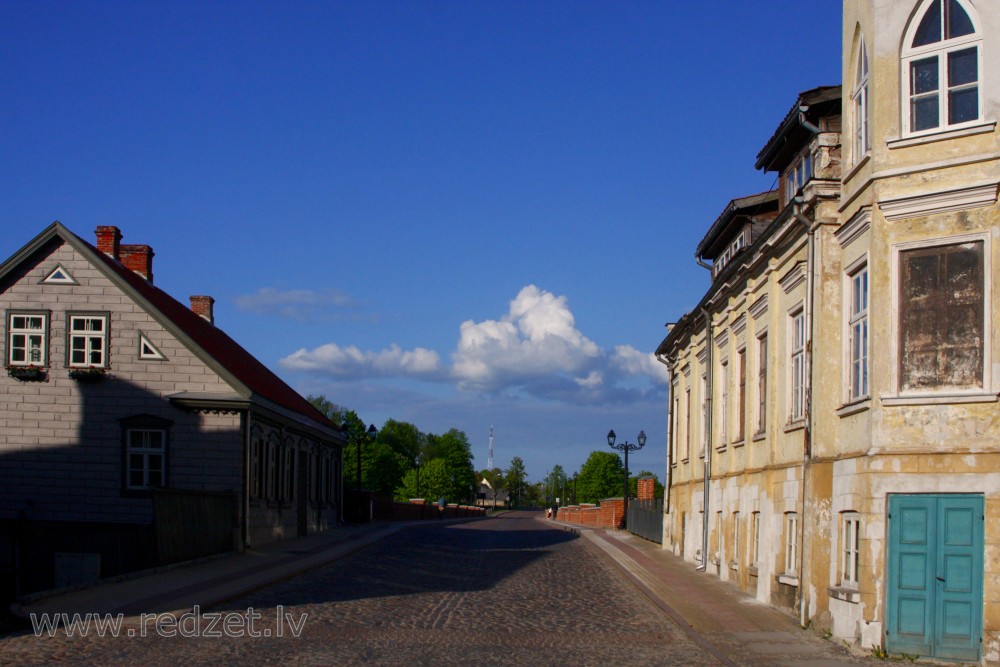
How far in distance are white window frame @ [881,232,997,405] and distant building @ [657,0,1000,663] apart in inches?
0.7

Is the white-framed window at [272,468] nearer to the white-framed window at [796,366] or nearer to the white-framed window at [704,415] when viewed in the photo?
the white-framed window at [704,415]

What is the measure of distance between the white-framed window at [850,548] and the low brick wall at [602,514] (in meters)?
35.1

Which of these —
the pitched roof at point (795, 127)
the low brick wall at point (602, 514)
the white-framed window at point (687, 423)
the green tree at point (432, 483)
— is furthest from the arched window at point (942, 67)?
the green tree at point (432, 483)

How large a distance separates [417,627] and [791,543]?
638 cm

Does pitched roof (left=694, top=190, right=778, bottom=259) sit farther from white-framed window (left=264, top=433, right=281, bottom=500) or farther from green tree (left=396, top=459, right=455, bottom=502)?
green tree (left=396, top=459, right=455, bottom=502)

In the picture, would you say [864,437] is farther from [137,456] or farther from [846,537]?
[137,456]

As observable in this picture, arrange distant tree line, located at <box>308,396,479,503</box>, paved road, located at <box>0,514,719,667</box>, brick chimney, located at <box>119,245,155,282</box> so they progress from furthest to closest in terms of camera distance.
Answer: distant tree line, located at <box>308,396,479,503</box>
brick chimney, located at <box>119,245,155,282</box>
paved road, located at <box>0,514,719,667</box>

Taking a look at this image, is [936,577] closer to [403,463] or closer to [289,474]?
[289,474]

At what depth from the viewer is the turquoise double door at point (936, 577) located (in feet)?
42.7

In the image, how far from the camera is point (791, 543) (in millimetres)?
17766

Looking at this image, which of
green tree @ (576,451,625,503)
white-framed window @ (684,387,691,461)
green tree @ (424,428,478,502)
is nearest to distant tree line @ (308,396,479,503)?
green tree @ (424,428,478,502)

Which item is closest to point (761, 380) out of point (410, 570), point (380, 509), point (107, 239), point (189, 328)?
point (410, 570)

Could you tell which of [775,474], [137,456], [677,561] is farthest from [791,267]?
[137,456]

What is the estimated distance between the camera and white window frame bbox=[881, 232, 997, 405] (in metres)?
13.2
